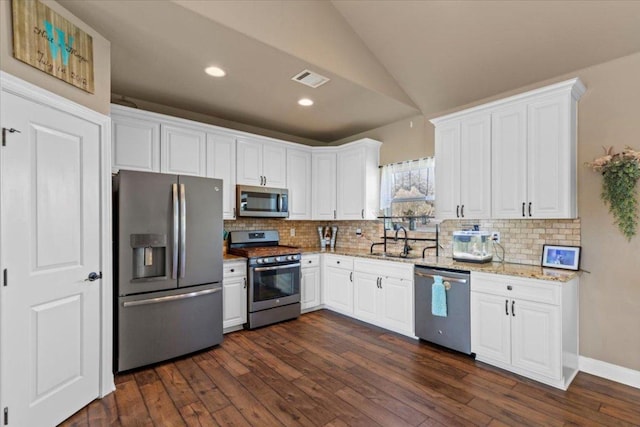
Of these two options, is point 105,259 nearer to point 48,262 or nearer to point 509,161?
point 48,262

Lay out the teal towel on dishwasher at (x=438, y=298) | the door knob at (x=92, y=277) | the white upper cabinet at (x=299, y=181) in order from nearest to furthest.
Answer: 1. the door knob at (x=92, y=277)
2. the teal towel on dishwasher at (x=438, y=298)
3. the white upper cabinet at (x=299, y=181)

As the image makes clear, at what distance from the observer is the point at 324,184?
16.2 feet

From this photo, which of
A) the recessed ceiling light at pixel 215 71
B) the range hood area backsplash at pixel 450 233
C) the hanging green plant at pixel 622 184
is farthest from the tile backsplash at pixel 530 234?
the recessed ceiling light at pixel 215 71

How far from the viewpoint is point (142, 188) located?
2.81m

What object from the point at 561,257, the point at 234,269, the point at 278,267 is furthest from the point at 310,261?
the point at 561,257

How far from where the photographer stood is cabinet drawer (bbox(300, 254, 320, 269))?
437 cm

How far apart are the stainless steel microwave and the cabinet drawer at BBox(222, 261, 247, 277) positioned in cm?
68

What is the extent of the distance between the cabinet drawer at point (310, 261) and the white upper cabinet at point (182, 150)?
1.77 meters

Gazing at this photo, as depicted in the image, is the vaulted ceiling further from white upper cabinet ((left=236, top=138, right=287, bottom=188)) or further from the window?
the window

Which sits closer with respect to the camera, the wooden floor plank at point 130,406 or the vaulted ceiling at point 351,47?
the wooden floor plank at point 130,406

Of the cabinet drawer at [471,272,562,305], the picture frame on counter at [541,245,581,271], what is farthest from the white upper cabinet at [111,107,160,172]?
the picture frame on counter at [541,245,581,271]

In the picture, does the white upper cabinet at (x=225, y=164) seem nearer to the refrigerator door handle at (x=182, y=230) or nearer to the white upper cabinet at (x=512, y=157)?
the refrigerator door handle at (x=182, y=230)

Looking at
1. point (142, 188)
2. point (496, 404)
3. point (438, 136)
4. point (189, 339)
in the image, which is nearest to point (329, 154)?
point (438, 136)

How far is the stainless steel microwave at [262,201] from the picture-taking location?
405 centimetres
